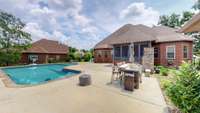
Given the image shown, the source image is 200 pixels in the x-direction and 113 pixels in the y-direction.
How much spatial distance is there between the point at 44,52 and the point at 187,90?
28.9 m

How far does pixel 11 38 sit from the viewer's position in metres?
22.3

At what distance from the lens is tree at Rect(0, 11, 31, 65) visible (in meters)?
21.1

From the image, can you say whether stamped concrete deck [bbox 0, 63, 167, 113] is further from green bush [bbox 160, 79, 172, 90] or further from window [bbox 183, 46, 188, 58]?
window [bbox 183, 46, 188, 58]

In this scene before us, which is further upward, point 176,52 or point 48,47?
point 48,47

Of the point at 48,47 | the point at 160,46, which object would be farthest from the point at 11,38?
the point at 160,46

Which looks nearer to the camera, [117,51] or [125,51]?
A: [125,51]

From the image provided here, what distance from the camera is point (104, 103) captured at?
5008mm

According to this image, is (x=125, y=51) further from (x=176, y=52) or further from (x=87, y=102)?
(x=87, y=102)

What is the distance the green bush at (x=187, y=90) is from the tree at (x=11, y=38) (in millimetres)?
25276

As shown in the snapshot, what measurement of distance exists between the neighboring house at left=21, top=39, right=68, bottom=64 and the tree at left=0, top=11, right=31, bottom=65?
3.41 m

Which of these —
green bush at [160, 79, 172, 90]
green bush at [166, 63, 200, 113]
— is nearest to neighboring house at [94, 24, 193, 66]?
green bush at [160, 79, 172, 90]

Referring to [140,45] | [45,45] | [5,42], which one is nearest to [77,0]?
[140,45]

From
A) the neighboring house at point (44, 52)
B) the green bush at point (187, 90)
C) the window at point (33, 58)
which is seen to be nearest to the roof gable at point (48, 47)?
the neighboring house at point (44, 52)

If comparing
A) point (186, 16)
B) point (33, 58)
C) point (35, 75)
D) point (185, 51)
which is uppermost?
point (186, 16)
